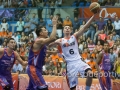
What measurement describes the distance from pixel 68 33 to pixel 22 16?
1373 cm

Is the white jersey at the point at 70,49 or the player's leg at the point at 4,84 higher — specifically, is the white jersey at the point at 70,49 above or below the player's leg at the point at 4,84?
above

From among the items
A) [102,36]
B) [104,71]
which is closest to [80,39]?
[102,36]

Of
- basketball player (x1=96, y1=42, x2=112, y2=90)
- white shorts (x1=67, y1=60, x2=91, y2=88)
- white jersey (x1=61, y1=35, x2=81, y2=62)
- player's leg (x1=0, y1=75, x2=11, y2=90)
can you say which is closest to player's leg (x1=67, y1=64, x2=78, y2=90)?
white shorts (x1=67, y1=60, x2=91, y2=88)

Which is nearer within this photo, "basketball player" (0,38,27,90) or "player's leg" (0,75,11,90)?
"player's leg" (0,75,11,90)

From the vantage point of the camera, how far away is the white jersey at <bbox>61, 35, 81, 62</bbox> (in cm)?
1373

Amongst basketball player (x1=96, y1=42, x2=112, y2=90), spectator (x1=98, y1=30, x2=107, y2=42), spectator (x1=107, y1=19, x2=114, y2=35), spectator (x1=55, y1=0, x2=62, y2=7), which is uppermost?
spectator (x1=55, y1=0, x2=62, y2=7)

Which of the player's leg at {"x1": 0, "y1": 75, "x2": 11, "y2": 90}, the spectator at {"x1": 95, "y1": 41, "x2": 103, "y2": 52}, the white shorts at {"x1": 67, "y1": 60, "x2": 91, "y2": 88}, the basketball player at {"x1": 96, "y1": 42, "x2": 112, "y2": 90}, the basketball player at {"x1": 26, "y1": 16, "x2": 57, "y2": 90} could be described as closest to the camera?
the basketball player at {"x1": 26, "y1": 16, "x2": 57, "y2": 90}

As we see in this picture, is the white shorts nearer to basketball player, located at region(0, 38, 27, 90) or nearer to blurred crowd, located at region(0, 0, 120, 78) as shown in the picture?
basketball player, located at region(0, 38, 27, 90)

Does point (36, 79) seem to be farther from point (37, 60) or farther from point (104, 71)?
point (104, 71)

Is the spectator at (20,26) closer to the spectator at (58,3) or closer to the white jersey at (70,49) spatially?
the spectator at (58,3)

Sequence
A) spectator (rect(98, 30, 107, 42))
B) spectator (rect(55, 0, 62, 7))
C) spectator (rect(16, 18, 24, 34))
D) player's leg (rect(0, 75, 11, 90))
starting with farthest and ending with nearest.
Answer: spectator (rect(55, 0, 62, 7)) → spectator (rect(16, 18, 24, 34)) → spectator (rect(98, 30, 107, 42)) → player's leg (rect(0, 75, 11, 90))

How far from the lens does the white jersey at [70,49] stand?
45.0 feet

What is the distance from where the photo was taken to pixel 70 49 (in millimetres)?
13734

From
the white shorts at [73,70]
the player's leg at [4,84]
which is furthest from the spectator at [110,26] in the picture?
the player's leg at [4,84]
